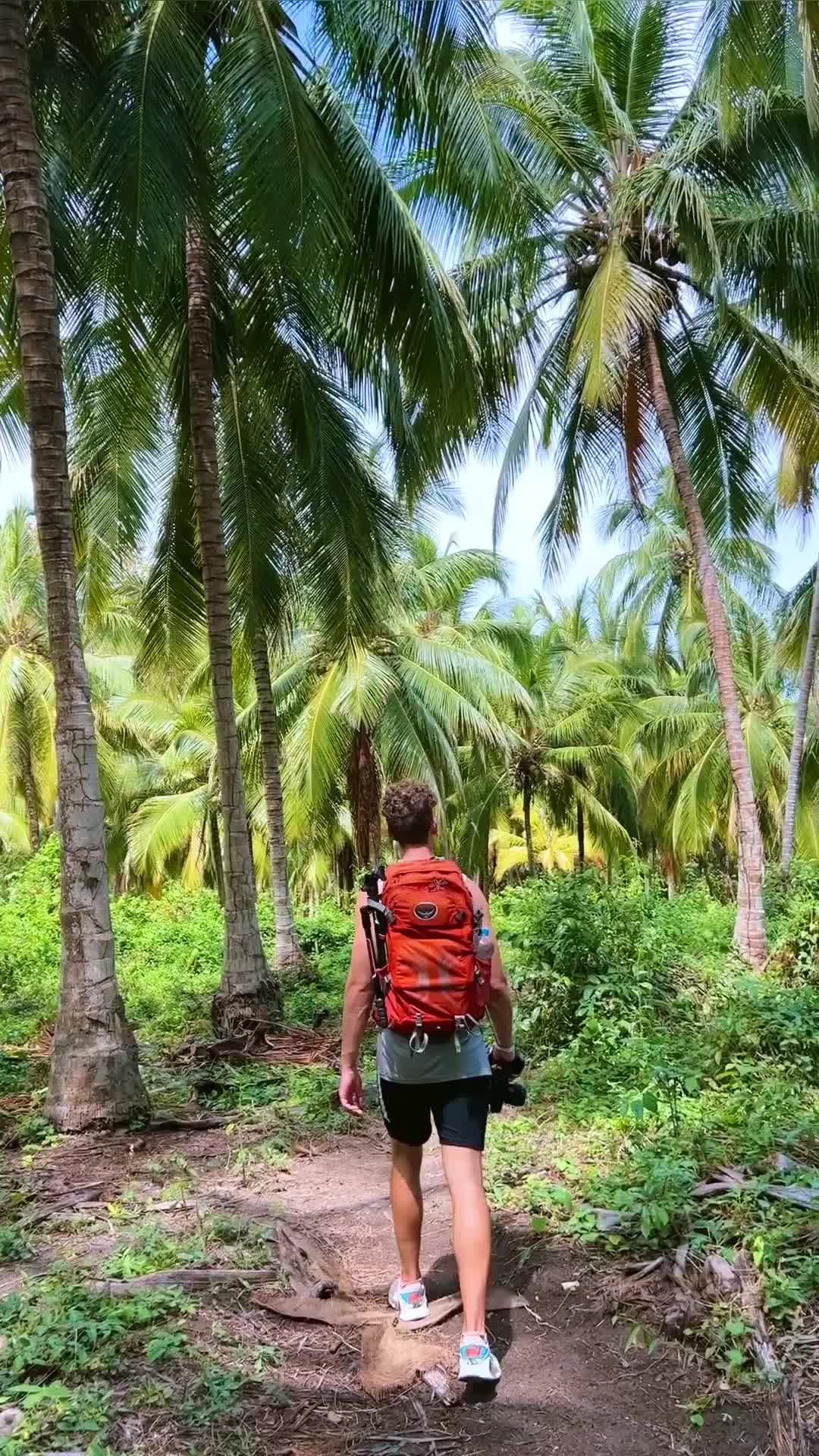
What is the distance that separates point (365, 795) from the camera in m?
15.7

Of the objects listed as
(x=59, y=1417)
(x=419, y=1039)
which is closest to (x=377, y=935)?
(x=419, y=1039)

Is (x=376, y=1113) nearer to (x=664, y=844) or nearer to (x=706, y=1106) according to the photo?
(x=706, y=1106)

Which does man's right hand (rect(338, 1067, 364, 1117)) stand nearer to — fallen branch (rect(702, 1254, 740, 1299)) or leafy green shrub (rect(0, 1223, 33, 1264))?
fallen branch (rect(702, 1254, 740, 1299))

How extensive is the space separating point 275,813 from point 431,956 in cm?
753

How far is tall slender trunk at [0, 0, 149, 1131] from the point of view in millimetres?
5246

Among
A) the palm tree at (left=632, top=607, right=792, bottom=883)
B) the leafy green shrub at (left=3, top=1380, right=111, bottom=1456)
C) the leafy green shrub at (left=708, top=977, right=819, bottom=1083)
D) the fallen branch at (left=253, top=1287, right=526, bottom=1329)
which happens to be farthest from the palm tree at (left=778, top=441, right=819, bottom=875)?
the leafy green shrub at (left=3, top=1380, right=111, bottom=1456)

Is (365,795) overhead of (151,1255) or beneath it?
overhead

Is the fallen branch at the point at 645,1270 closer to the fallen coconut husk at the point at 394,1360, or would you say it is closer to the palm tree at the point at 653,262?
the fallen coconut husk at the point at 394,1360

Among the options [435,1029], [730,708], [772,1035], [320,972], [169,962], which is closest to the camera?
[435,1029]

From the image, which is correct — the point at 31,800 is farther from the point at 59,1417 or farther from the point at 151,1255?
the point at 59,1417

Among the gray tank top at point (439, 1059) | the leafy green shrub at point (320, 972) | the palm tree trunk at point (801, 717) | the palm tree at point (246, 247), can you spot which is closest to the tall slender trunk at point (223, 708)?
the palm tree at point (246, 247)

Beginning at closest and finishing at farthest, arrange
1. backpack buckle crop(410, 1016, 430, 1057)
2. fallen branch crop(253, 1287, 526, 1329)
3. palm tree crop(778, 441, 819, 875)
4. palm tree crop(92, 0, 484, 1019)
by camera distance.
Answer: backpack buckle crop(410, 1016, 430, 1057)
fallen branch crop(253, 1287, 526, 1329)
palm tree crop(92, 0, 484, 1019)
palm tree crop(778, 441, 819, 875)

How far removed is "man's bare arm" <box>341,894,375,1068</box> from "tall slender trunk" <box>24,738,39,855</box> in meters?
18.6

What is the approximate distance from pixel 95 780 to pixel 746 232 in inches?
326
